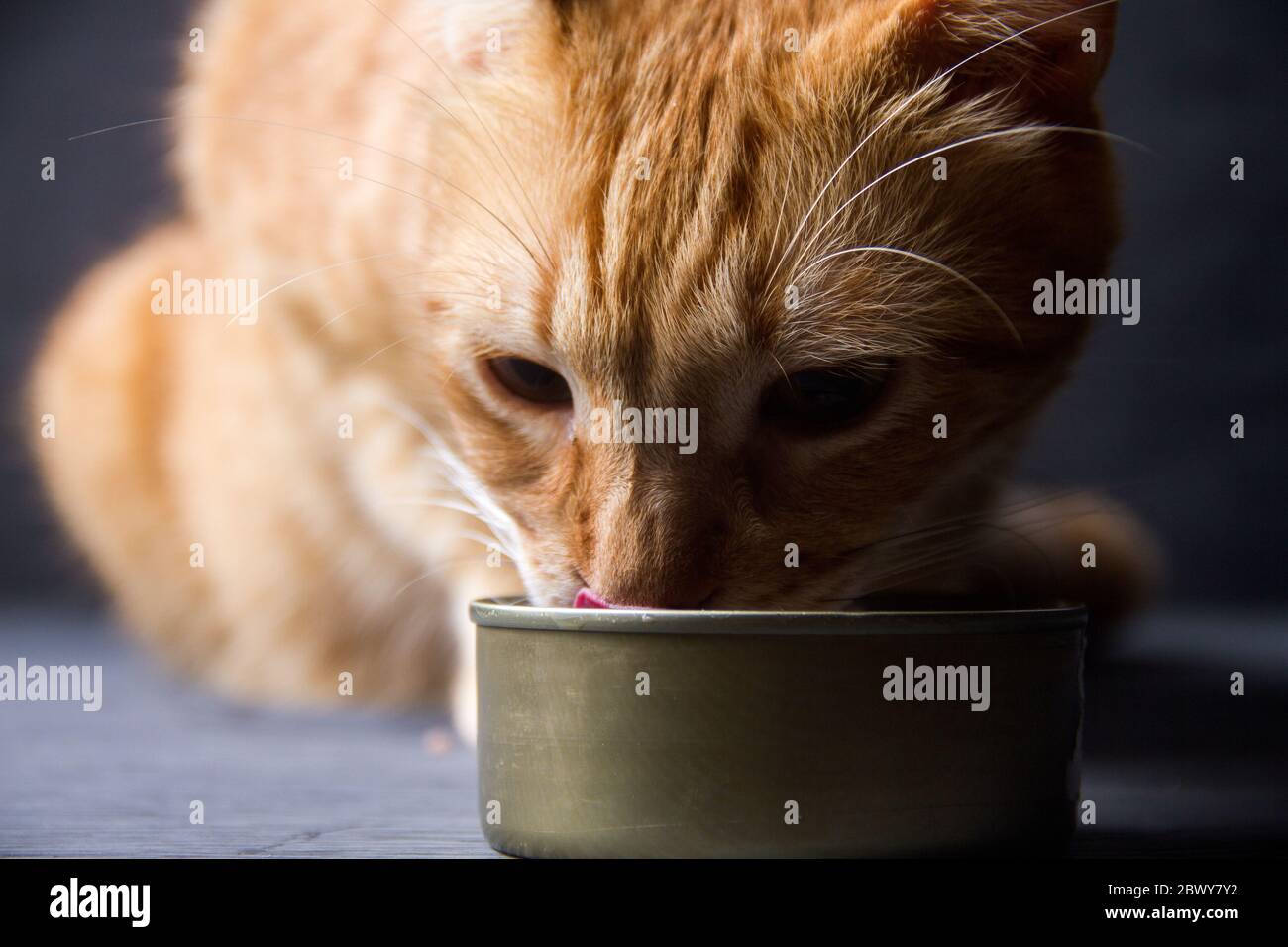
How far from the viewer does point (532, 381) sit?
1.41 metres

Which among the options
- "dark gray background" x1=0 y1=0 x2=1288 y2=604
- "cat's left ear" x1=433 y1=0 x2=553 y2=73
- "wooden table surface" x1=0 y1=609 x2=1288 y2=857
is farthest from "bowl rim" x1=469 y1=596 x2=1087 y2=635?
"dark gray background" x1=0 y1=0 x2=1288 y2=604

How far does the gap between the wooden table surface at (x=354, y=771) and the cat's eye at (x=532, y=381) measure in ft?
1.39

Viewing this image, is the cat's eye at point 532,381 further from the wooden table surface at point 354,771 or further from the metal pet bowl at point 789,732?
the wooden table surface at point 354,771

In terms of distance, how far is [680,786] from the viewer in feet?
3.61

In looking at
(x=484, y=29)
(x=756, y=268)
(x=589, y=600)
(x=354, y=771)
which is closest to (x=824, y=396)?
(x=756, y=268)

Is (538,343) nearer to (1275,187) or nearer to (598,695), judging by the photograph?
(598,695)

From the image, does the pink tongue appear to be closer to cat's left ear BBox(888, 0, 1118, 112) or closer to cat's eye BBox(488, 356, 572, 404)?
cat's eye BBox(488, 356, 572, 404)

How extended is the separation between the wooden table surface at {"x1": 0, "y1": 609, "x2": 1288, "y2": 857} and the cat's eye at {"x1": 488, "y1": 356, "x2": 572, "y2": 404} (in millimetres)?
422

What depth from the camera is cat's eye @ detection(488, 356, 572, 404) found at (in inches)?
55.1

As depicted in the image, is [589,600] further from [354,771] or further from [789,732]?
[354,771]

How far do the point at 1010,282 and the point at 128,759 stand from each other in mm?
1142

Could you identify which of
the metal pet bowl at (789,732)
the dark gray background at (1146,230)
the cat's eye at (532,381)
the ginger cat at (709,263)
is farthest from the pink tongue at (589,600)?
the dark gray background at (1146,230)

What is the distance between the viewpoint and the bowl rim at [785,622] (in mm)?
1081
